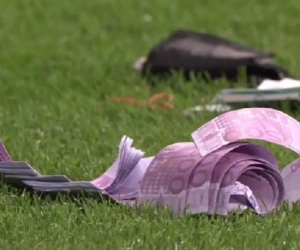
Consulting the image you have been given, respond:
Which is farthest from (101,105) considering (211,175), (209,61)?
(211,175)

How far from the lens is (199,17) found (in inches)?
301

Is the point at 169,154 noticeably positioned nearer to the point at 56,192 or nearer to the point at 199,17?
the point at 56,192

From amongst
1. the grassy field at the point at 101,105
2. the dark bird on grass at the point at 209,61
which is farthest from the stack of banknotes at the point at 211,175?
the dark bird on grass at the point at 209,61

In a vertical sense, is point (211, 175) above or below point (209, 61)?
below

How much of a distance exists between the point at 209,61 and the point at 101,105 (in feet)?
2.77

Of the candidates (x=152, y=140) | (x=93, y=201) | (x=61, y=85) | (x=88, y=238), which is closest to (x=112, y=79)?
(x=61, y=85)

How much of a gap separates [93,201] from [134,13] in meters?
4.63

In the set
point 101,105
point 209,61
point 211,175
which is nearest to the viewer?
point 211,175

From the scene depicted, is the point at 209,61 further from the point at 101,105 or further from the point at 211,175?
the point at 211,175

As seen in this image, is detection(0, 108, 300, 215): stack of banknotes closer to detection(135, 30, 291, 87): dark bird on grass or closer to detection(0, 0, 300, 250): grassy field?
detection(0, 0, 300, 250): grassy field

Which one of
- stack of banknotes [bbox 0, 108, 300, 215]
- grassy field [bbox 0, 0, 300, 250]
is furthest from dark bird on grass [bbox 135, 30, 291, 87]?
stack of banknotes [bbox 0, 108, 300, 215]

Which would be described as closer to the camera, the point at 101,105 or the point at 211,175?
the point at 211,175

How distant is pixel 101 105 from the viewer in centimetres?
518

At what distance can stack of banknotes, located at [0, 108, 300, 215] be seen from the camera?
323 centimetres
